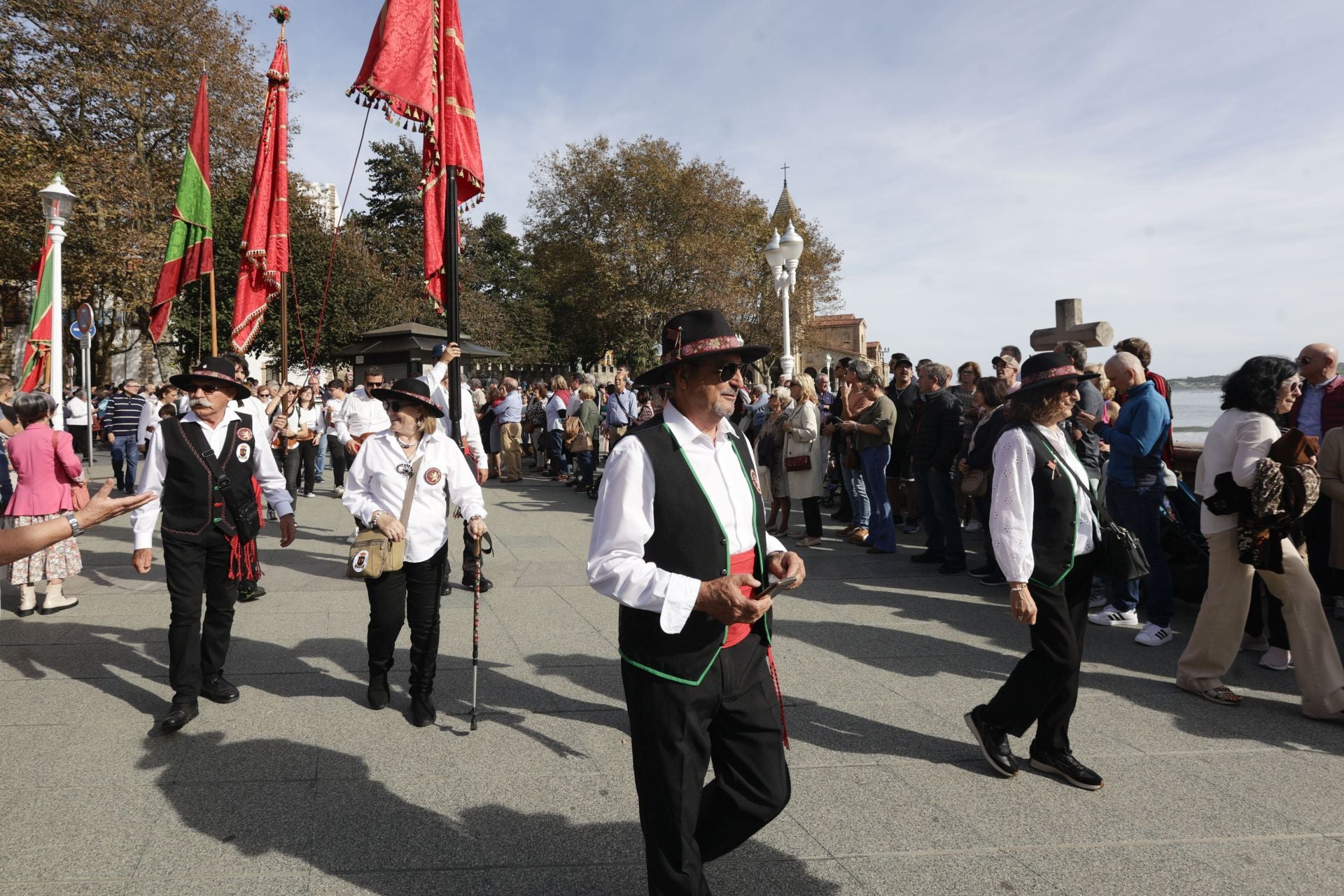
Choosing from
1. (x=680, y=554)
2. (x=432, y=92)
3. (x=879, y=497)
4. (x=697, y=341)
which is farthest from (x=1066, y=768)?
(x=432, y=92)

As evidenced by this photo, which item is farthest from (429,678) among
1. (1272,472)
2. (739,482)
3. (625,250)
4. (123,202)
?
(625,250)

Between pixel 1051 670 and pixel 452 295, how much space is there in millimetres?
4729

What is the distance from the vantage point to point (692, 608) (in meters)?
2.34

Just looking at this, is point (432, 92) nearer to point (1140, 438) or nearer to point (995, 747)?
point (1140, 438)

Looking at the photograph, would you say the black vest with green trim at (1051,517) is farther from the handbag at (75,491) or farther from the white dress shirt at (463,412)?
the handbag at (75,491)

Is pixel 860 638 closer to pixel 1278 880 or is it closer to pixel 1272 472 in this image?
pixel 1272 472

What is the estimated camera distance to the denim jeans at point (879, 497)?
9.21 m

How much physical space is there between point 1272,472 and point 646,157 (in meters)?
35.3

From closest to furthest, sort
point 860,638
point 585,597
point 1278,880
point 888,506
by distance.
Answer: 1. point 1278,880
2. point 860,638
3. point 585,597
4. point 888,506

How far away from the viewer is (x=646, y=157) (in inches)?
1469

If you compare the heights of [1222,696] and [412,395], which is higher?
[412,395]

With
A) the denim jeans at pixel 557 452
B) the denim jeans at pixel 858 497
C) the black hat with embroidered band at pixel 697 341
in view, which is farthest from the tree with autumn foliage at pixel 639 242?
the black hat with embroidered band at pixel 697 341

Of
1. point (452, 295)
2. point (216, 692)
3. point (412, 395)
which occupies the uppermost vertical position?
point (452, 295)

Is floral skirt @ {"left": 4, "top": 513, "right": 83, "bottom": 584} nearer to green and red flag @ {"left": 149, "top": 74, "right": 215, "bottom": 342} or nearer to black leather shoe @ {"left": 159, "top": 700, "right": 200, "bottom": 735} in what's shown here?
black leather shoe @ {"left": 159, "top": 700, "right": 200, "bottom": 735}
